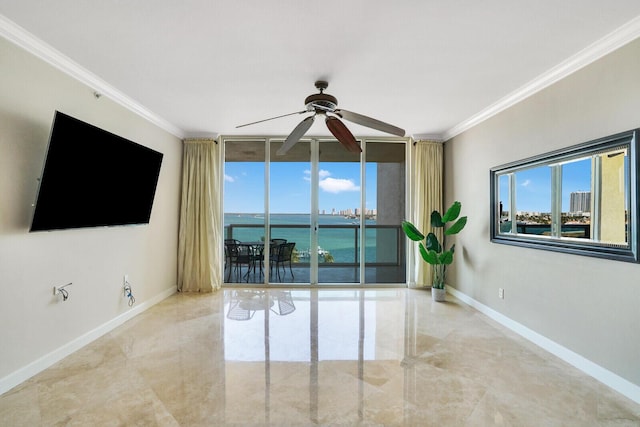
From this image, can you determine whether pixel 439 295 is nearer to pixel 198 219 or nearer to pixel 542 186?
pixel 542 186

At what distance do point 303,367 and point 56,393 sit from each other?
1.75 m

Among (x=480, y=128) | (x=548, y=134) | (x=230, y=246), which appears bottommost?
(x=230, y=246)

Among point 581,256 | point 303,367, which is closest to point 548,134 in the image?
point 581,256

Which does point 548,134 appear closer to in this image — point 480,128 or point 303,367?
point 480,128

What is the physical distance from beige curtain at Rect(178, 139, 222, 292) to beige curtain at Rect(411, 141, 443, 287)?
327 cm

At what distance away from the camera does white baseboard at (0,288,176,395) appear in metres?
2.28

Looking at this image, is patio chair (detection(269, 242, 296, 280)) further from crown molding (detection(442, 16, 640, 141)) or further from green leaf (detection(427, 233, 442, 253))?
crown molding (detection(442, 16, 640, 141))

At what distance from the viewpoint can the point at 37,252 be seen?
251 cm

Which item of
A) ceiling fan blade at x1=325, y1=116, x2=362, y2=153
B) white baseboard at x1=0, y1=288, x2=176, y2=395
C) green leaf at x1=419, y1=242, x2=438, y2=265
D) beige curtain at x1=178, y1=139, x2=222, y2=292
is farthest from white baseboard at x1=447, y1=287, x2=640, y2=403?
white baseboard at x1=0, y1=288, x2=176, y2=395

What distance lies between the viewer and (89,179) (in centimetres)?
279

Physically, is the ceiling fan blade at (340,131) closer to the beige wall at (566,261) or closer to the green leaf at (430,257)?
the beige wall at (566,261)

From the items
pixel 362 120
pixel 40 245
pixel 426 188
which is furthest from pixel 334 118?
pixel 426 188

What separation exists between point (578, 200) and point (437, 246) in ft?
7.00

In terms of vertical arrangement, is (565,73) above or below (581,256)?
above
